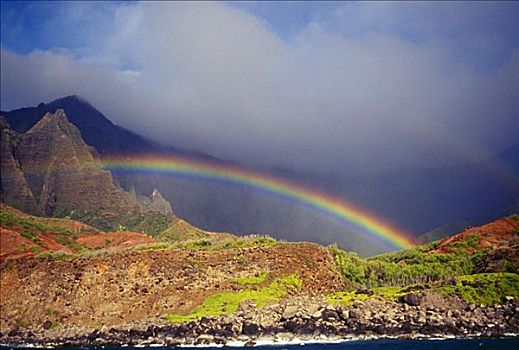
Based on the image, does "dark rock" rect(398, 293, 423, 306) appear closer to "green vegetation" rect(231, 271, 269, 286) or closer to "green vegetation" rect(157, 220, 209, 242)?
"green vegetation" rect(231, 271, 269, 286)

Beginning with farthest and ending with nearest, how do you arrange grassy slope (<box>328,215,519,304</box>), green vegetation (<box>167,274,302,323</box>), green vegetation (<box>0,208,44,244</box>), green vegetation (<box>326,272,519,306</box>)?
green vegetation (<box>0,208,44,244</box>)
green vegetation (<box>167,274,302,323</box>)
grassy slope (<box>328,215,519,304</box>)
green vegetation (<box>326,272,519,306</box>)

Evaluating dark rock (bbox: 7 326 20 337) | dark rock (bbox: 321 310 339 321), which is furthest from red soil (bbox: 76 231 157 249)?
dark rock (bbox: 321 310 339 321)

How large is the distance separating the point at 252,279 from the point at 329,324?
26.1m

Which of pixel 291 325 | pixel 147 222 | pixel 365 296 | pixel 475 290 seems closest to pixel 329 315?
pixel 291 325

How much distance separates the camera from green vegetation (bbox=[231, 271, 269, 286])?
4065 inches

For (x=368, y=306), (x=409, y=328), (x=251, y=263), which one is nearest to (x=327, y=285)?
(x=251, y=263)

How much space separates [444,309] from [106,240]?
308ft

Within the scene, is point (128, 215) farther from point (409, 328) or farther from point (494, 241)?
point (409, 328)

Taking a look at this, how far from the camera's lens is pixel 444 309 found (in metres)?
83.9

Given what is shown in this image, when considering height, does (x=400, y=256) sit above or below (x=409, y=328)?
above

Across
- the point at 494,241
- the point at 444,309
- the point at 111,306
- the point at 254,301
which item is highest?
the point at 494,241

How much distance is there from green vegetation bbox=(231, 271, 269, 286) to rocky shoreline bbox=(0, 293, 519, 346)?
11.6m

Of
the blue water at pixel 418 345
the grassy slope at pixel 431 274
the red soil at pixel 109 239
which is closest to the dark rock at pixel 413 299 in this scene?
the grassy slope at pixel 431 274

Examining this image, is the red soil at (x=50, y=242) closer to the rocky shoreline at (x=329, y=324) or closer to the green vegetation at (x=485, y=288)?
the rocky shoreline at (x=329, y=324)
